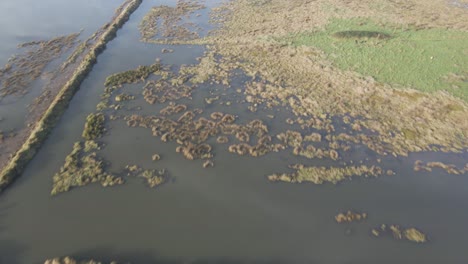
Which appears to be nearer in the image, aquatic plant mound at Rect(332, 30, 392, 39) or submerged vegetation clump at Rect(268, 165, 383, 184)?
submerged vegetation clump at Rect(268, 165, 383, 184)

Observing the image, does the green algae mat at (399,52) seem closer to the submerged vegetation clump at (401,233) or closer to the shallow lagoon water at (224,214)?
the shallow lagoon water at (224,214)

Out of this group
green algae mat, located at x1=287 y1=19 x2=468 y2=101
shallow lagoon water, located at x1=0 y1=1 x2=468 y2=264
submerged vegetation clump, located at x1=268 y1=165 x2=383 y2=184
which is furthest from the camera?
green algae mat, located at x1=287 y1=19 x2=468 y2=101

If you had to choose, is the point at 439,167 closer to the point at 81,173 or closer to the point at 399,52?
the point at 399,52

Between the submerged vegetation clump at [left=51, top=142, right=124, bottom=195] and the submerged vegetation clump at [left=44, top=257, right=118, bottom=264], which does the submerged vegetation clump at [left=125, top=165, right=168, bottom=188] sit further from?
the submerged vegetation clump at [left=44, top=257, right=118, bottom=264]

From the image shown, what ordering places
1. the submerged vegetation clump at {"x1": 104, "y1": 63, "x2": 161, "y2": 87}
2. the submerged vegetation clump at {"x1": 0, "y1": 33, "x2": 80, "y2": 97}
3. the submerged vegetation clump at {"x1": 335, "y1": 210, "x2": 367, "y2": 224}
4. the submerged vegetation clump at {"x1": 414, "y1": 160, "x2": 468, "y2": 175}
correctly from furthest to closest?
1. the submerged vegetation clump at {"x1": 104, "y1": 63, "x2": 161, "y2": 87}
2. the submerged vegetation clump at {"x1": 0, "y1": 33, "x2": 80, "y2": 97}
3. the submerged vegetation clump at {"x1": 414, "y1": 160, "x2": 468, "y2": 175}
4. the submerged vegetation clump at {"x1": 335, "y1": 210, "x2": 367, "y2": 224}

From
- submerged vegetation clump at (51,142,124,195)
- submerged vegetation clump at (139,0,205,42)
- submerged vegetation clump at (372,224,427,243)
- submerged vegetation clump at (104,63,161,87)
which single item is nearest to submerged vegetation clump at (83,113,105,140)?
submerged vegetation clump at (51,142,124,195)

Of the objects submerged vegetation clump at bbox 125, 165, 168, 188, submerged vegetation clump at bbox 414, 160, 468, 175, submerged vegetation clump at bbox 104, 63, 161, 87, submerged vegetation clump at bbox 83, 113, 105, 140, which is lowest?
submerged vegetation clump at bbox 414, 160, 468, 175

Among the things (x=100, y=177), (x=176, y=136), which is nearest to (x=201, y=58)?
(x=176, y=136)
